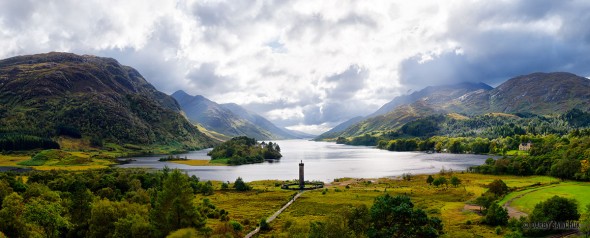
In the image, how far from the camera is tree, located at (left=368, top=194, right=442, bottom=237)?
5897 cm

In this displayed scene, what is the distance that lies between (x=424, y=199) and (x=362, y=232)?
6402 centimetres

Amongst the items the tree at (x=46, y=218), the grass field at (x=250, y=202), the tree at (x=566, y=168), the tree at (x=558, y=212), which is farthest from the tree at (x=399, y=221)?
the tree at (x=566, y=168)

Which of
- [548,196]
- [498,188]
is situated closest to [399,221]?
[498,188]

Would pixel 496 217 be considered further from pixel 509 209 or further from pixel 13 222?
pixel 13 222

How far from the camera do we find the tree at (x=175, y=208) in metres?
57.6

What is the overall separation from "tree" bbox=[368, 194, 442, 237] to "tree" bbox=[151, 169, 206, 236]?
2698cm

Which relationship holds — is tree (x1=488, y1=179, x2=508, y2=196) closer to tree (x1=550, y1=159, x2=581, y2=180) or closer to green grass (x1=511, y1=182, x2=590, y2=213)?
green grass (x1=511, y1=182, x2=590, y2=213)

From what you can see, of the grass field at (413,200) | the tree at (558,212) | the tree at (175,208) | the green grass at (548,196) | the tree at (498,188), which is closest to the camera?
the tree at (175,208)

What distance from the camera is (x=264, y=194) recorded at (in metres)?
132

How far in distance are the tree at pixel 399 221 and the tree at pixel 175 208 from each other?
88.5 feet

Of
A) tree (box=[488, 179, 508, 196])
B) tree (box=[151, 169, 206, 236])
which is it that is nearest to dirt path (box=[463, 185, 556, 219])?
tree (box=[488, 179, 508, 196])

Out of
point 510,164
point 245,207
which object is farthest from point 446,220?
point 510,164

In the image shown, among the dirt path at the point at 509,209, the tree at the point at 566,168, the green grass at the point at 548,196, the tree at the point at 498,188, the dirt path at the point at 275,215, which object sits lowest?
A: the dirt path at the point at 275,215

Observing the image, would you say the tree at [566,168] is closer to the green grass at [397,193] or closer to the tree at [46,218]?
the green grass at [397,193]
